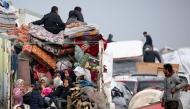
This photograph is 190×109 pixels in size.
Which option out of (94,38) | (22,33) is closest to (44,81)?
(22,33)

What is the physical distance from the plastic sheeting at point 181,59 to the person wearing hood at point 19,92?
1565cm

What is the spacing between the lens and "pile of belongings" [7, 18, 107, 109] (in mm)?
18859

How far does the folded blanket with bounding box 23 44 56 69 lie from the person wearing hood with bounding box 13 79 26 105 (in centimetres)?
94

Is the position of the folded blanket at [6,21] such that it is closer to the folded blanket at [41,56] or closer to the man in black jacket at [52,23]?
the man in black jacket at [52,23]

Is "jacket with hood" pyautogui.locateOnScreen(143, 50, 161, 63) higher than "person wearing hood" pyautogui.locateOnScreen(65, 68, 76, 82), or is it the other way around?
"jacket with hood" pyautogui.locateOnScreen(143, 50, 161, 63)

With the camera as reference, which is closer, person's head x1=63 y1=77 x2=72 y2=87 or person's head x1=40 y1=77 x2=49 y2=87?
person's head x1=63 y1=77 x2=72 y2=87

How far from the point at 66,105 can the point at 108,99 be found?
1.86 meters

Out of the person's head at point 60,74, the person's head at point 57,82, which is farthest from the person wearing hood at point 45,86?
the person's head at point 60,74

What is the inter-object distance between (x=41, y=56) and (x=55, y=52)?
1.29 ft

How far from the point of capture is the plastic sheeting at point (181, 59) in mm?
33906

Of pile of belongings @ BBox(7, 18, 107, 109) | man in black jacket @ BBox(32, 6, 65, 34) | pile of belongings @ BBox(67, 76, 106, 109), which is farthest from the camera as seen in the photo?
man in black jacket @ BBox(32, 6, 65, 34)

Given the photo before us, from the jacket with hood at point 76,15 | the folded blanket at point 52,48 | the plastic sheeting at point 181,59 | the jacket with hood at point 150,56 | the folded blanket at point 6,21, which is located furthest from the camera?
the jacket with hood at point 150,56

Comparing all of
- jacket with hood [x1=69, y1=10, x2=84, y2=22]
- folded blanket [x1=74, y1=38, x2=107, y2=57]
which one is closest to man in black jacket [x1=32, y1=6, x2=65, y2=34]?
jacket with hood [x1=69, y1=10, x2=84, y2=22]

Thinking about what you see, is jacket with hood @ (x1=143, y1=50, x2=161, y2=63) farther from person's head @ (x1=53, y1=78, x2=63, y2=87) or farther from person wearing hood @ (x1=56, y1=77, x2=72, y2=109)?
person wearing hood @ (x1=56, y1=77, x2=72, y2=109)
